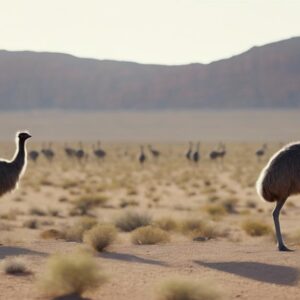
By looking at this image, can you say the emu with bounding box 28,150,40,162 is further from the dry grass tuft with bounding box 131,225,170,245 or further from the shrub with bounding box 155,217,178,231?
the dry grass tuft with bounding box 131,225,170,245

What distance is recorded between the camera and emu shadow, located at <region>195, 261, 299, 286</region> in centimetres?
1041

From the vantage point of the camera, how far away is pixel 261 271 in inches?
429

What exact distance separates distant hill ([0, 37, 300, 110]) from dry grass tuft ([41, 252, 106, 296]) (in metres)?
120

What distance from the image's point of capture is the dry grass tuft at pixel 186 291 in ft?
29.2

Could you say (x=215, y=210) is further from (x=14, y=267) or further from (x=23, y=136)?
(x=14, y=267)

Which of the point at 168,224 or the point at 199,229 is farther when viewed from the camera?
the point at 168,224

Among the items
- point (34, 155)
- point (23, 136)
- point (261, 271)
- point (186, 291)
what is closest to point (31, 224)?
point (23, 136)

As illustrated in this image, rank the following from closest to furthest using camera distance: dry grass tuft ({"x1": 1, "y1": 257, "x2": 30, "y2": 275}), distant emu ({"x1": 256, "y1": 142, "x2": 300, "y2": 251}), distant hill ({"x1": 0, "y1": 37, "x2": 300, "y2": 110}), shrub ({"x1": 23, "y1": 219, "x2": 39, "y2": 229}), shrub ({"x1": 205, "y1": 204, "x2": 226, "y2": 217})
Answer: dry grass tuft ({"x1": 1, "y1": 257, "x2": 30, "y2": 275})
distant emu ({"x1": 256, "y1": 142, "x2": 300, "y2": 251})
shrub ({"x1": 23, "y1": 219, "x2": 39, "y2": 229})
shrub ({"x1": 205, "y1": 204, "x2": 226, "y2": 217})
distant hill ({"x1": 0, "y1": 37, "x2": 300, "y2": 110})

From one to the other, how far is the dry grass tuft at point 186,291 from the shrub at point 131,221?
859 centimetres

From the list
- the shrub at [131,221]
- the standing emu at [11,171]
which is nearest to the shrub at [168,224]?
the shrub at [131,221]

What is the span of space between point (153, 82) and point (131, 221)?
401 feet

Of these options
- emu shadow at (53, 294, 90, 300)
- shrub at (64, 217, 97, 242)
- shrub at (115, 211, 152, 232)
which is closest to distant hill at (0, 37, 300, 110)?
shrub at (115, 211, 152, 232)

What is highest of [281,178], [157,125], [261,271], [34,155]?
[281,178]

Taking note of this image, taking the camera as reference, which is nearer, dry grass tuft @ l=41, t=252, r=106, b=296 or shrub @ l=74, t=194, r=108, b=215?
dry grass tuft @ l=41, t=252, r=106, b=296
